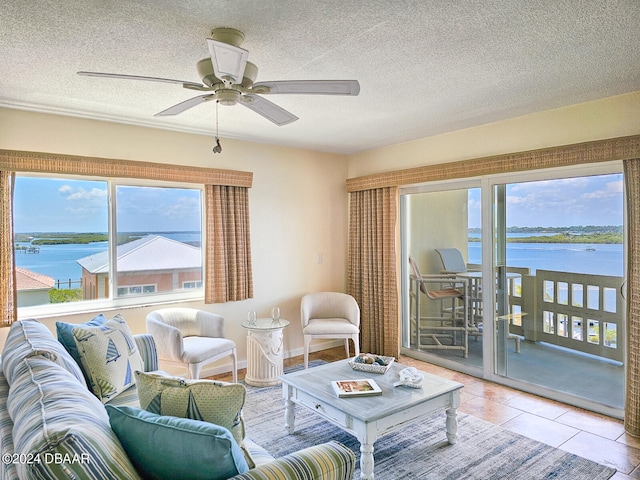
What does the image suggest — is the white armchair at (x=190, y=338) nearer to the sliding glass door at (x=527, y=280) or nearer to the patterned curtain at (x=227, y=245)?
the patterned curtain at (x=227, y=245)

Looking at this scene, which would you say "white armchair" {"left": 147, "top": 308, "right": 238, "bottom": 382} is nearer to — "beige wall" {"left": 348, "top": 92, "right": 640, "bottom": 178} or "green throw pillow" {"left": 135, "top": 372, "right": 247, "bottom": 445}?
"green throw pillow" {"left": 135, "top": 372, "right": 247, "bottom": 445}

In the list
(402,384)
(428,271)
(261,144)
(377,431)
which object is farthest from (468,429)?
(261,144)

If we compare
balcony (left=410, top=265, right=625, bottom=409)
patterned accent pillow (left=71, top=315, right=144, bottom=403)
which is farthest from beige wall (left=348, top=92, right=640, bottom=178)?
patterned accent pillow (left=71, top=315, right=144, bottom=403)

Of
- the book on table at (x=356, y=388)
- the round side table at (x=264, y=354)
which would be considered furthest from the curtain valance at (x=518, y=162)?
the book on table at (x=356, y=388)

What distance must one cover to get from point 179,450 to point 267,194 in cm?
364

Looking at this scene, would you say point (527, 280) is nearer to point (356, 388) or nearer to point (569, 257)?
point (569, 257)

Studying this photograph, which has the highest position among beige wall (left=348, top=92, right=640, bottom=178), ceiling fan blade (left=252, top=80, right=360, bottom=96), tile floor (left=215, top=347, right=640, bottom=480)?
beige wall (left=348, top=92, right=640, bottom=178)

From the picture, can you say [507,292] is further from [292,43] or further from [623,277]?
[292,43]

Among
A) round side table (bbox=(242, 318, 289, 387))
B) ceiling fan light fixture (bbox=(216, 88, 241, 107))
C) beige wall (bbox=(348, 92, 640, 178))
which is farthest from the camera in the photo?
round side table (bbox=(242, 318, 289, 387))

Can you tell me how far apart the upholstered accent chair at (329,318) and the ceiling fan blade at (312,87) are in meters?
2.74

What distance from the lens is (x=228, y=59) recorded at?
Answer: 1731mm

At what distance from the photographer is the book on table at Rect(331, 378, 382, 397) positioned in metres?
2.52

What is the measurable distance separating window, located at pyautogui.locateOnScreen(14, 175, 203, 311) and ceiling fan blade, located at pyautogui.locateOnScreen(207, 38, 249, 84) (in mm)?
2413

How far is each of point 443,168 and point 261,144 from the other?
2.02 meters
